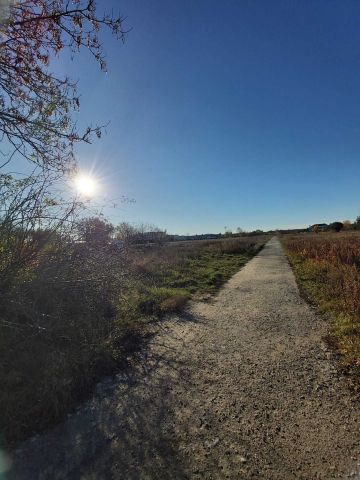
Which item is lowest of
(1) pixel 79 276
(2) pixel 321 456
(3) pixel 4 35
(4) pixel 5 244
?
(2) pixel 321 456

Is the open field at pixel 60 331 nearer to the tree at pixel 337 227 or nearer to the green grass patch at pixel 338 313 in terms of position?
the green grass patch at pixel 338 313

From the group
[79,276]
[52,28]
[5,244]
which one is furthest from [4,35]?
[79,276]

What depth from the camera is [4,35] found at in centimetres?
344

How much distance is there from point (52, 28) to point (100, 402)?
4.17 meters

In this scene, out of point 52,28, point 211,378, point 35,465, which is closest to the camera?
point 35,465

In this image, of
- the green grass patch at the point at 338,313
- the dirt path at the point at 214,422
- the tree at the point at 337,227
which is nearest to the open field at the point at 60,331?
the dirt path at the point at 214,422

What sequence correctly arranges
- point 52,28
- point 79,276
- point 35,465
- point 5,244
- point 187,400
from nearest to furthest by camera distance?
point 35,465 → point 52,28 → point 187,400 → point 5,244 → point 79,276

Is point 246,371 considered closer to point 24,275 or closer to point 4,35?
point 24,275

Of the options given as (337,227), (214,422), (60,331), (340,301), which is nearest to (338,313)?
(340,301)

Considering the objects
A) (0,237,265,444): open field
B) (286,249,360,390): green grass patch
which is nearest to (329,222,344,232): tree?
(286,249,360,390): green grass patch

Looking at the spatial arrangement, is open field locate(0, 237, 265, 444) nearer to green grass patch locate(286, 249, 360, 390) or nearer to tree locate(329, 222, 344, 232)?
green grass patch locate(286, 249, 360, 390)

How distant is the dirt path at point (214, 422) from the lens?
8.79 ft

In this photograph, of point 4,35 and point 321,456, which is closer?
point 321,456

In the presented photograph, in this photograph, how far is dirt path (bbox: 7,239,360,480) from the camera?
2.68 m
